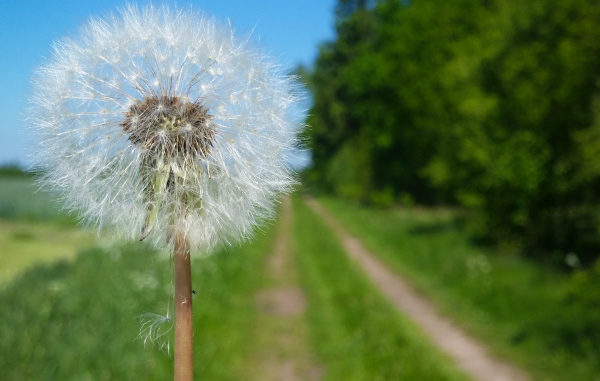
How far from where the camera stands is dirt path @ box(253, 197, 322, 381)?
7.65 meters

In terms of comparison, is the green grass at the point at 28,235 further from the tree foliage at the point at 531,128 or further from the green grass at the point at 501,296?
the tree foliage at the point at 531,128

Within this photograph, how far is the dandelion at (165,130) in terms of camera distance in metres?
1.32

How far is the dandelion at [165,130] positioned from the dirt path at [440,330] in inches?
133

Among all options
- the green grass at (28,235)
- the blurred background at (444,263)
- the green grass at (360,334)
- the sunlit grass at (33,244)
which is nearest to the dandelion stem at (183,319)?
the blurred background at (444,263)

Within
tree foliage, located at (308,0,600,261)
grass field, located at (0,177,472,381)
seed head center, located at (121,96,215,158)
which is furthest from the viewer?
tree foliage, located at (308,0,600,261)

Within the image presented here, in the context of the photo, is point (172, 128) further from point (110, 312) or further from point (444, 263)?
point (444, 263)

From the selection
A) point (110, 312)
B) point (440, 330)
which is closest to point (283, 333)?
point (440, 330)

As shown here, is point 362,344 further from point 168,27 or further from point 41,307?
point 168,27

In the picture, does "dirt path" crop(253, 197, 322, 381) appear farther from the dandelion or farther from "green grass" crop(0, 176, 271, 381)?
the dandelion

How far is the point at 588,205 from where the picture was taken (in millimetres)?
11992

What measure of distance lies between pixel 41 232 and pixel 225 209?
22.8 meters

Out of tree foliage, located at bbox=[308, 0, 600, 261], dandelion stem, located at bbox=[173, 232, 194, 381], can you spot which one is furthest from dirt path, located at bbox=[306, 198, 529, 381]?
dandelion stem, located at bbox=[173, 232, 194, 381]

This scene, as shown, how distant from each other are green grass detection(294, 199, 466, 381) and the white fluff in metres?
3.81

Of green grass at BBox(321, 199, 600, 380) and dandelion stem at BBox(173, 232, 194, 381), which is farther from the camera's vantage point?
green grass at BBox(321, 199, 600, 380)
